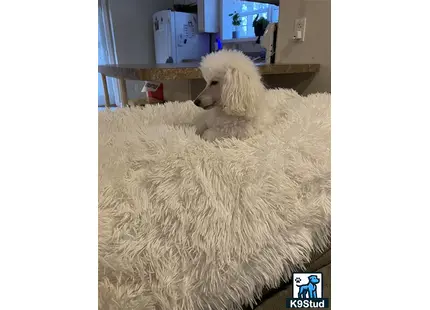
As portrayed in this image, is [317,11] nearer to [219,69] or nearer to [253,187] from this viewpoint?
[219,69]

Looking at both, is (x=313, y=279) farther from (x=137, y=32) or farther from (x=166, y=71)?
(x=137, y=32)

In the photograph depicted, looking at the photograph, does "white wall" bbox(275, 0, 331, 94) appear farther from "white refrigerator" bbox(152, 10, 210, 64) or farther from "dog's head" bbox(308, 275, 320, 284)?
"dog's head" bbox(308, 275, 320, 284)

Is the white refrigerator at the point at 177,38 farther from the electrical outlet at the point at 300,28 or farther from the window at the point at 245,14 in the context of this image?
the electrical outlet at the point at 300,28

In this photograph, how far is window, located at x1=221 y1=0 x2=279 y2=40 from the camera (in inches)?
35.1

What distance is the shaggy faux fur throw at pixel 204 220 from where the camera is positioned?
499mm

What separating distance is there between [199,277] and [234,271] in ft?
0.20

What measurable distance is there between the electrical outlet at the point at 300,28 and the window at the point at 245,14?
87 millimetres

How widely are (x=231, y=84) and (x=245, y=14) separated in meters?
0.25

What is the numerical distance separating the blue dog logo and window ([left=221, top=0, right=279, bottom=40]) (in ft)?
2.28

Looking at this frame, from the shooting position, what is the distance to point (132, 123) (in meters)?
0.96

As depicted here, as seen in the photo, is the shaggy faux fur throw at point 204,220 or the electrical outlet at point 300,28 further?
the electrical outlet at point 300,28

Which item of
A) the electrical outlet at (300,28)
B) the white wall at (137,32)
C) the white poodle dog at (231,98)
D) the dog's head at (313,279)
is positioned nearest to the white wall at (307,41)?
the electrical outlet at (300,28)

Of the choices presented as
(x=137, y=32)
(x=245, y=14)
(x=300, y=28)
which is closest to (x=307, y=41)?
(x=300, y=28)
